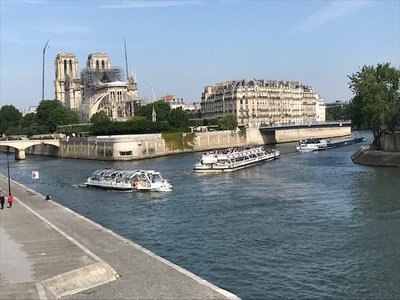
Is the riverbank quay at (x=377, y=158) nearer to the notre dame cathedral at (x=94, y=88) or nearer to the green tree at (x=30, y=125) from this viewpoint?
the green tree at (x=30, y=125)

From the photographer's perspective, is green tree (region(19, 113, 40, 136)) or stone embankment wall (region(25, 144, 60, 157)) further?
green tree (region(19, 113, 40, 136))

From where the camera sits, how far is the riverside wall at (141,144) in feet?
236

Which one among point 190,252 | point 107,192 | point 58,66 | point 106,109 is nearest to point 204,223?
point 190,252

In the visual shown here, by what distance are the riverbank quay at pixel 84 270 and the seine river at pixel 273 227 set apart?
183 centimetres

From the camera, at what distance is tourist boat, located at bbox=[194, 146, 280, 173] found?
166 feet

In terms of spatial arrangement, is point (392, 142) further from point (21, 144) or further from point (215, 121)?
point (215, 121)

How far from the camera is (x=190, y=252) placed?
19.5 m

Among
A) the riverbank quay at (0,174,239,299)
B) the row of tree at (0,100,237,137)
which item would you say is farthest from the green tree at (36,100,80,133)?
the riverbank quay at (0,174,239,299)

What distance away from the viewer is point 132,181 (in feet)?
125

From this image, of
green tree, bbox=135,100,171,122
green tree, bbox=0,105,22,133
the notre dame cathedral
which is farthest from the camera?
green tree, bbox=0,105,22,133

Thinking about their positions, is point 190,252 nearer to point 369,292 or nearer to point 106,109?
point 369,292

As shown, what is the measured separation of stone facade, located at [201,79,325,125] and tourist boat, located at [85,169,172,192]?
86537 mm

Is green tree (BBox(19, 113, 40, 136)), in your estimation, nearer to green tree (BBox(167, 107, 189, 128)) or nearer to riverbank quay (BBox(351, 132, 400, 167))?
green tree (BBox(167, 107, 189, 128))

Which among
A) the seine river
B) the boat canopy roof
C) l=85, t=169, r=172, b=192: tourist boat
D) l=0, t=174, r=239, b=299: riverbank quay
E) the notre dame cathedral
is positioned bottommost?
the seine river
